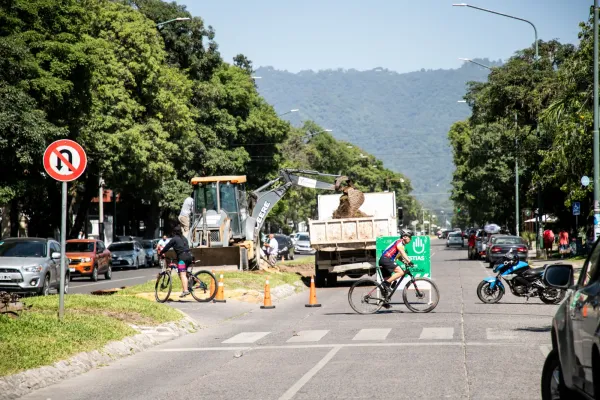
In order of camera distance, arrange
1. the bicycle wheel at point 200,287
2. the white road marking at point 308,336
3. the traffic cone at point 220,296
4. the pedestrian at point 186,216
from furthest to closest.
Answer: the pedestrian at point 186,216
the traffic cone at point 220,296
the bicycle wheel at point 200,287
the white road marking at point 308,336

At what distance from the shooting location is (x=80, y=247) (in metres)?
40.8

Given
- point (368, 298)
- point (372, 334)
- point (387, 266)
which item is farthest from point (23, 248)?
point (372, 334)

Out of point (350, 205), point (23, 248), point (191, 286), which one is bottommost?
point (191, 286)

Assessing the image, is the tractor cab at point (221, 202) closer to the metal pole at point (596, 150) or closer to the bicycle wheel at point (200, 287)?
the bicycle wheel at point (200, 287)

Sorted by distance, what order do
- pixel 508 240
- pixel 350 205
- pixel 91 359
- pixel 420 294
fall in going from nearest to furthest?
1. pixel 91 359
2. pixel 420 294
3. pixel 350 205
4. pixel 508 240

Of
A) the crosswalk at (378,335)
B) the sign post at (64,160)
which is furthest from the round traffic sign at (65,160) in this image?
the crosswalk at (378,335)

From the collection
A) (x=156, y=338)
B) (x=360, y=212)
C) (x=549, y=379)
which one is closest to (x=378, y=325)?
(x=156, y=338)

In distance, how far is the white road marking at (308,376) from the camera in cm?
1068

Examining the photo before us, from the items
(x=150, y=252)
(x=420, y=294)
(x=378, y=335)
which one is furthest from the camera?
(x=150, y=252)

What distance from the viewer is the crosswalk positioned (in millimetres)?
16062

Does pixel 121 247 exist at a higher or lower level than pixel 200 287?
higher

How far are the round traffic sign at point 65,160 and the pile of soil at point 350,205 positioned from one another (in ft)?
53.9

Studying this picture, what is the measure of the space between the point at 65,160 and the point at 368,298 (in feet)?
25.4

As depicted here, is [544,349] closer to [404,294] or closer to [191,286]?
[404,294]
